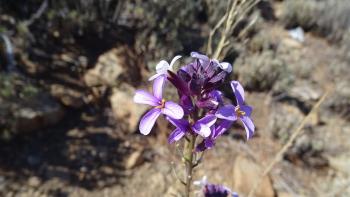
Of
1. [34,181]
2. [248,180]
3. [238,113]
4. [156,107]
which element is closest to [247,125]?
[238,113]

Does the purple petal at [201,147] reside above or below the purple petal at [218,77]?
below

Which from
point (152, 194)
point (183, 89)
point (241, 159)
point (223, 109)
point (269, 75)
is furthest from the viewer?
point (269, 75)

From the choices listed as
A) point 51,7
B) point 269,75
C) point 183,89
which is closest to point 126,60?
point 51,7

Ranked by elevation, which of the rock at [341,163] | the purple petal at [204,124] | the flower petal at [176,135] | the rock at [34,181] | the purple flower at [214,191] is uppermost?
the rock at [34,181]

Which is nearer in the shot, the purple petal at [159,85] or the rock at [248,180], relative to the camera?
the purple petal at [159,85]

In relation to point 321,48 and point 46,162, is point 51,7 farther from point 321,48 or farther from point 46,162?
point 321,48

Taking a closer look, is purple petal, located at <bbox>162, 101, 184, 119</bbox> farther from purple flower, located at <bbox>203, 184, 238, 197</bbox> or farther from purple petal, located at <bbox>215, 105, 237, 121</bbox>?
purple flower, located at <bbox>203, 184, 238, 197</bbox>

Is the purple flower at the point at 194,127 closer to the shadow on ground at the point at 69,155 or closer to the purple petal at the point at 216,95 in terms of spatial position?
the purple petal at the point at 216,95

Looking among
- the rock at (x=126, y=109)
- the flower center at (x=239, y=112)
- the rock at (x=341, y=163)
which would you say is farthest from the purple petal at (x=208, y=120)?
the rock at (x=341, y=163)
